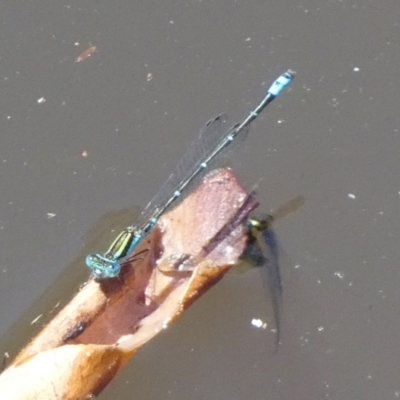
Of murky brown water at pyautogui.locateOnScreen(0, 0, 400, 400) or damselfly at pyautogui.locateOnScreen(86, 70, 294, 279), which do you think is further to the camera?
damselfly at pyautogui.locateOnScreen(86, 70, 294, 279)

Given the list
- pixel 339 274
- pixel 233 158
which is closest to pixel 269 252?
pixel 339 274

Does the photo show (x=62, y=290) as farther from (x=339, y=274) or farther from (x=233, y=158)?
(x=339, y=274)

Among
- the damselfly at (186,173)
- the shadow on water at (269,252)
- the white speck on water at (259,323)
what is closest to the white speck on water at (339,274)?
the shadow on water at (269,252)

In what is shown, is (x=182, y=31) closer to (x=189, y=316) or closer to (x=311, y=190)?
(x=311, y=190)

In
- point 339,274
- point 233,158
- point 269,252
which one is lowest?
point 339,274

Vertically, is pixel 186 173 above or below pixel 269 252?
above

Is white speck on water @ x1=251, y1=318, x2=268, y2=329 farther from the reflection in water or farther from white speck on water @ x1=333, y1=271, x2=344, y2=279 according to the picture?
white speck on water @ x1=333, y1=271, x2=344, y2=279

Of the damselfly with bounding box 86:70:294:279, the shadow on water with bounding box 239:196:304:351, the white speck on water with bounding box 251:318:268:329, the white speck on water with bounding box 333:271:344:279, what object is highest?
the damselfly with bounding box 86:70:294:279

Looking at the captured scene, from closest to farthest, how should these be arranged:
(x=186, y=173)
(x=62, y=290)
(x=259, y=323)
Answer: (x=259, y=323) → (x=62, y=290) → (x=186, y=173)

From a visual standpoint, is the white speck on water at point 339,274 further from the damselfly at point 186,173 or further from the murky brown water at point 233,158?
the damselfly at point 186,173

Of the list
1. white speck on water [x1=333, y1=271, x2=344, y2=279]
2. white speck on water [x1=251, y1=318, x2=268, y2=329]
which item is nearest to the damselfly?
white speck on water [x1=251, y1=318, x2=268, y2=329]
